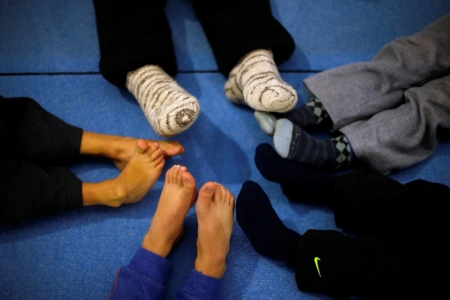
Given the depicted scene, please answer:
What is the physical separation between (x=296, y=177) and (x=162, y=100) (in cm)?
36

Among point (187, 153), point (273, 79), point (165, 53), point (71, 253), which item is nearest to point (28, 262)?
point (71, 253)

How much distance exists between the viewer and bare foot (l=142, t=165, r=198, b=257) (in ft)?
2.59

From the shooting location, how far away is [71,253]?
0.82m

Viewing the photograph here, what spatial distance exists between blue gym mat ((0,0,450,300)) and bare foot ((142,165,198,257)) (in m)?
0.06

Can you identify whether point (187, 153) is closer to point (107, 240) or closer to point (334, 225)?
point (107, 240)

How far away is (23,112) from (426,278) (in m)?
0.92

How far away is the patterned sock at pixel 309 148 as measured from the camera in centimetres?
85

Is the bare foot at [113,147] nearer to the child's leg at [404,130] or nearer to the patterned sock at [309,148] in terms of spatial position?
the patterned sock at [309,148]

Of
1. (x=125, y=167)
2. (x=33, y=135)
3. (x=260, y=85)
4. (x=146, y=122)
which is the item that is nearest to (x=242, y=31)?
(x=260, y=85)

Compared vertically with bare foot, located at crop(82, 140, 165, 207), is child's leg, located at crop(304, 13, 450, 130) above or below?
above

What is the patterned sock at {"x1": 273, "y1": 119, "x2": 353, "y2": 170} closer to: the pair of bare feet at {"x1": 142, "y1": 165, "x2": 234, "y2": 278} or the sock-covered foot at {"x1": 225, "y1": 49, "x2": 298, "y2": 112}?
the sock-covered foot at {"x1": 225, "y1": 49, "x2": 298, "y2": 112}

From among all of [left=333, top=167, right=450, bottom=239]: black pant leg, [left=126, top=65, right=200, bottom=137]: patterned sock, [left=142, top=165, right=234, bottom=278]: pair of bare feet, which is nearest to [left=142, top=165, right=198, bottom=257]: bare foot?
[left=142, top=165, right=234, bottom=278]: pair of bare feet

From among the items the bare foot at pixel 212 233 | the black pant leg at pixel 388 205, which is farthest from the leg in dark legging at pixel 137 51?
the black pant leg at pixel 388 205

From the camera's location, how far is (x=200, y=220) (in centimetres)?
80
